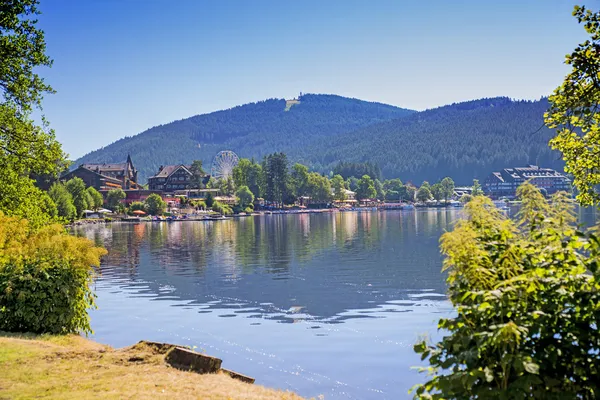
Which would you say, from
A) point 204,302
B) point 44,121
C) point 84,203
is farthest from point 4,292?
point 84,203

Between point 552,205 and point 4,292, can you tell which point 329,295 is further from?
point 552,205

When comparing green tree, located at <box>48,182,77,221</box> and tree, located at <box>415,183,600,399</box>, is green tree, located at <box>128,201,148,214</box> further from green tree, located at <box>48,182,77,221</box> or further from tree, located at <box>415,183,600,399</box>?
tree, located at <box>415,183,600,399</box>

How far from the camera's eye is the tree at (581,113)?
26.7 feet

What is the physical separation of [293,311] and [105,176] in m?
153

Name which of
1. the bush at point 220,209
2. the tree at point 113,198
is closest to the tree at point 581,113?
the tree at point 113,198

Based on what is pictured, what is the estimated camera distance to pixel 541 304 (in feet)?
16.8

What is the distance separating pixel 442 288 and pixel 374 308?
693 cm

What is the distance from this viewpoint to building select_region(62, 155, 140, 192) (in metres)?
158

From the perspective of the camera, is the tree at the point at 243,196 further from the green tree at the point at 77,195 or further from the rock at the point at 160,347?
the rock at the point at 160,347

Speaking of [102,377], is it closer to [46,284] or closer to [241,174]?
[46,284]

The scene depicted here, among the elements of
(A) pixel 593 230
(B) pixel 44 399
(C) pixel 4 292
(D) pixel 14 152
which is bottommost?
(B) pixel 44 399

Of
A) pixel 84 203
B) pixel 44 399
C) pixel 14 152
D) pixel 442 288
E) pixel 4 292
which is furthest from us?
pixel 84 203

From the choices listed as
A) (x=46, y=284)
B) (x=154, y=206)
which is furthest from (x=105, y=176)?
(x=46, y=284)

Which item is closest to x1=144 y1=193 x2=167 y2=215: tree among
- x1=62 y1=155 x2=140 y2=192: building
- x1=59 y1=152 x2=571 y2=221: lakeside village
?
x1=59 y1=152 x2=571 y2=221: lakeside village
